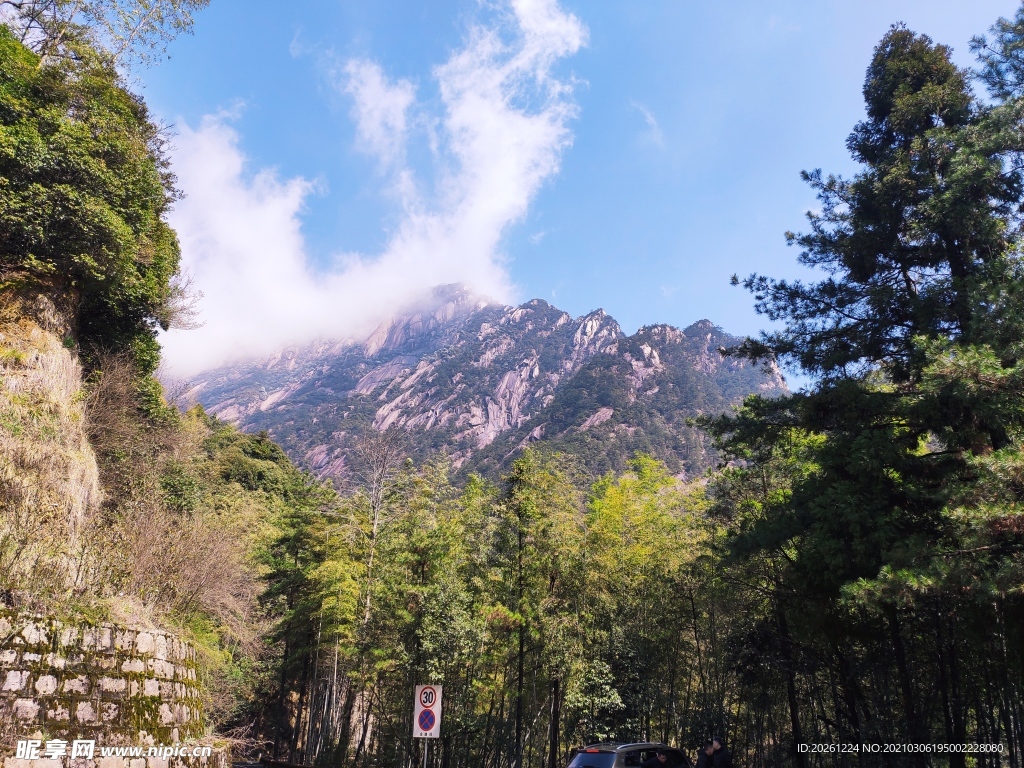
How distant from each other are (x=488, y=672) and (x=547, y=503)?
768cm

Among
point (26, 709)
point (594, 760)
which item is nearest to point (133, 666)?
point (26, 709)

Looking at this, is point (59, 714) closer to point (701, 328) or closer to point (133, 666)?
point (133, 666)

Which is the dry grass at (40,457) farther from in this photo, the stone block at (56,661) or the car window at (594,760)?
the car window at (594,760)

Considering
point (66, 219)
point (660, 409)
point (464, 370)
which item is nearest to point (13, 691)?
point (66, 219)

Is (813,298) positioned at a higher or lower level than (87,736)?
higher

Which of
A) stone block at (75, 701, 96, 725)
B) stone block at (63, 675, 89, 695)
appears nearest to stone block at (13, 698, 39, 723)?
stone block at (63, 675, 89, 695)

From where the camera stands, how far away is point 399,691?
19.5 meters

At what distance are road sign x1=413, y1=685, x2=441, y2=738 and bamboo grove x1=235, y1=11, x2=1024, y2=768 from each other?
616cm

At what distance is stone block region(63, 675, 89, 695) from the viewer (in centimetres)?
666

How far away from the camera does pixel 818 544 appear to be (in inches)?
358

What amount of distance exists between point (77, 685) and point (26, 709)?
531 mm

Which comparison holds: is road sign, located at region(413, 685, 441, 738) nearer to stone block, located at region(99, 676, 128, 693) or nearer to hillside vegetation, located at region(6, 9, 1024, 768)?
stone block, located at region(99, 676, 128, 693)

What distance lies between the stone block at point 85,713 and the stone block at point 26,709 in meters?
0.44

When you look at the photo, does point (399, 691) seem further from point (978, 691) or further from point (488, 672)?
point (978, 691)
